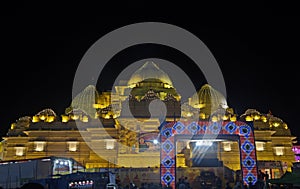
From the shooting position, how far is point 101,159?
134 ft

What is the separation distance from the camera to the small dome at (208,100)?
160 ft

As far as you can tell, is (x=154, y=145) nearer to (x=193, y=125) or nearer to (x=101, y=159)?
(x=101, y=159)

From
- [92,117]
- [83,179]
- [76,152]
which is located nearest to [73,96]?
[92,117]

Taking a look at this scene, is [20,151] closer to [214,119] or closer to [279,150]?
[214,119]

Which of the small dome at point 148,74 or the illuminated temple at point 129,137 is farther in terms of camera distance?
the small dome at point 148,74

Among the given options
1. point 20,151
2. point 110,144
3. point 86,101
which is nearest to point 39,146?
point 20,151

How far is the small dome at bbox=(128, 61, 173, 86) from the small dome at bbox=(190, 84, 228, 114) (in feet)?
20.6

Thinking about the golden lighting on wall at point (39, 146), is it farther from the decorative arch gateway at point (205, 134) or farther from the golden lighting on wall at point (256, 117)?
the golden lighting on wall at point (256, 117)

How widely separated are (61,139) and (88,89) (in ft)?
34.4

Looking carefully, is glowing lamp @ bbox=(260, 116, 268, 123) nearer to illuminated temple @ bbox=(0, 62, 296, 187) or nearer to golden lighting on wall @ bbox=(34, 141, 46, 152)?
illuminated temple @ bbox=(0, 62, 296, 187)

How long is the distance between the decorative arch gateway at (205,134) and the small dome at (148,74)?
97.5 ft

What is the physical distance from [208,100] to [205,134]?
26.0m

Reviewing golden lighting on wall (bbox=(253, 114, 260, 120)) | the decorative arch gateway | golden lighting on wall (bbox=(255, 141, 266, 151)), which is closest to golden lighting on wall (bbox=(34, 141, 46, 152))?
the decorative arch gateway

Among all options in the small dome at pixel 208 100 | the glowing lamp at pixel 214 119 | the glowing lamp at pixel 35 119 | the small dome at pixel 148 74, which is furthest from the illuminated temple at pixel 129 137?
the small dome at pixel 148 74
